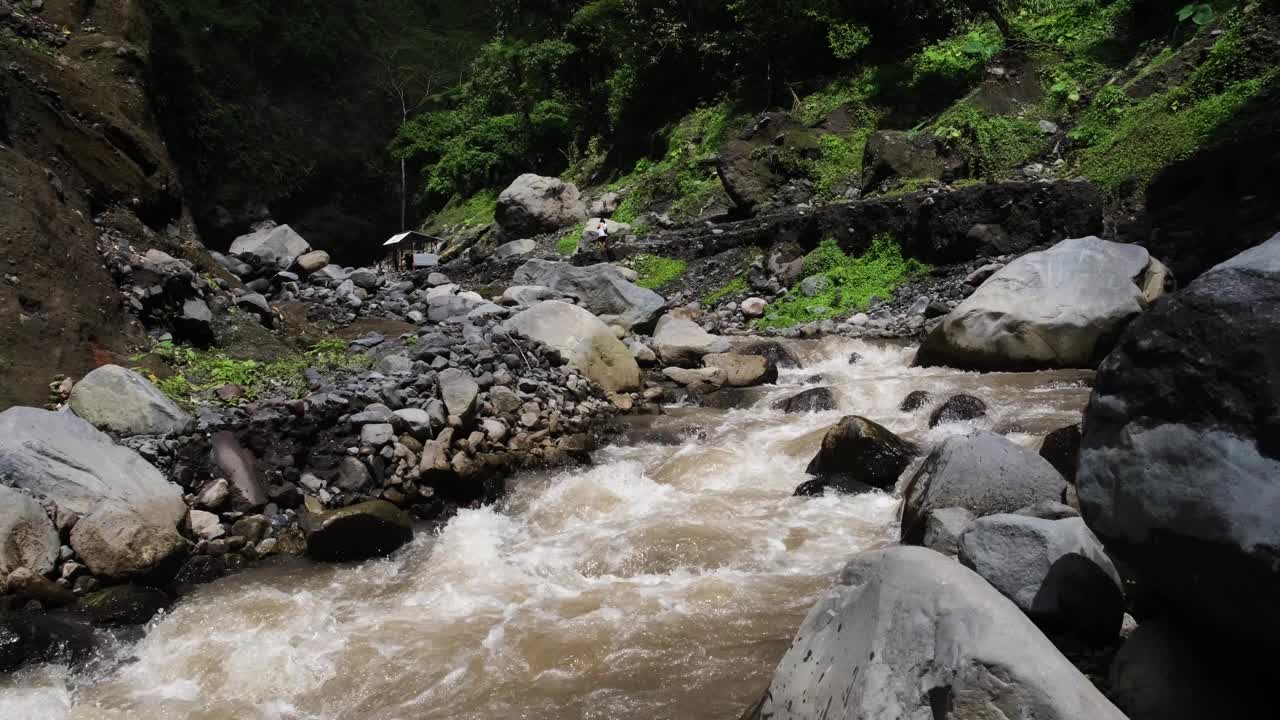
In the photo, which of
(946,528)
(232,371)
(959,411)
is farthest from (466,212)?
(946,528)

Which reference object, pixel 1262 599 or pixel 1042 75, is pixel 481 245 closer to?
pixel 1042 75

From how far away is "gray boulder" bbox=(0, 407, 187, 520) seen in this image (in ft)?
17.7

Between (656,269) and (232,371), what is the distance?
11.6m

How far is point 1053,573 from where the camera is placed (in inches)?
128

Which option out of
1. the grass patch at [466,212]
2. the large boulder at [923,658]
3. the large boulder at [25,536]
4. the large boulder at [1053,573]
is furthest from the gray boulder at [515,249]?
the large boulder at [923,658]

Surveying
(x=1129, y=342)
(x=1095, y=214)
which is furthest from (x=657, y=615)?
(x=1095, y=214)

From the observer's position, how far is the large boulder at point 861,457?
6828mm

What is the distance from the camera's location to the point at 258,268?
16.7m

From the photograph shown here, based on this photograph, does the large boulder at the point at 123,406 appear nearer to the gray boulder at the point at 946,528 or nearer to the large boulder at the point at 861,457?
the large boulder at the point at 861,457

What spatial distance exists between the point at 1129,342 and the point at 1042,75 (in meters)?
17.5

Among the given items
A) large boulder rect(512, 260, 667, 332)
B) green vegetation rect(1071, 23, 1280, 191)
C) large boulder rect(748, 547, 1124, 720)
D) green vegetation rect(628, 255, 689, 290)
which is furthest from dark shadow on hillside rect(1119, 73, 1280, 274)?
large boulder rect(748, 547, 1124, 720)

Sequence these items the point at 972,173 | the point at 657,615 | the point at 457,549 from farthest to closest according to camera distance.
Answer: the point at 972,173, the point at 457,549, the point at 657,615

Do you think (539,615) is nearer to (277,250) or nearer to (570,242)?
(277,250)

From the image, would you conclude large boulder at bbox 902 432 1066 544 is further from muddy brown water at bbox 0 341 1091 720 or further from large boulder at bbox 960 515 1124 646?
large boulder at bbox 960 515 1124 646
